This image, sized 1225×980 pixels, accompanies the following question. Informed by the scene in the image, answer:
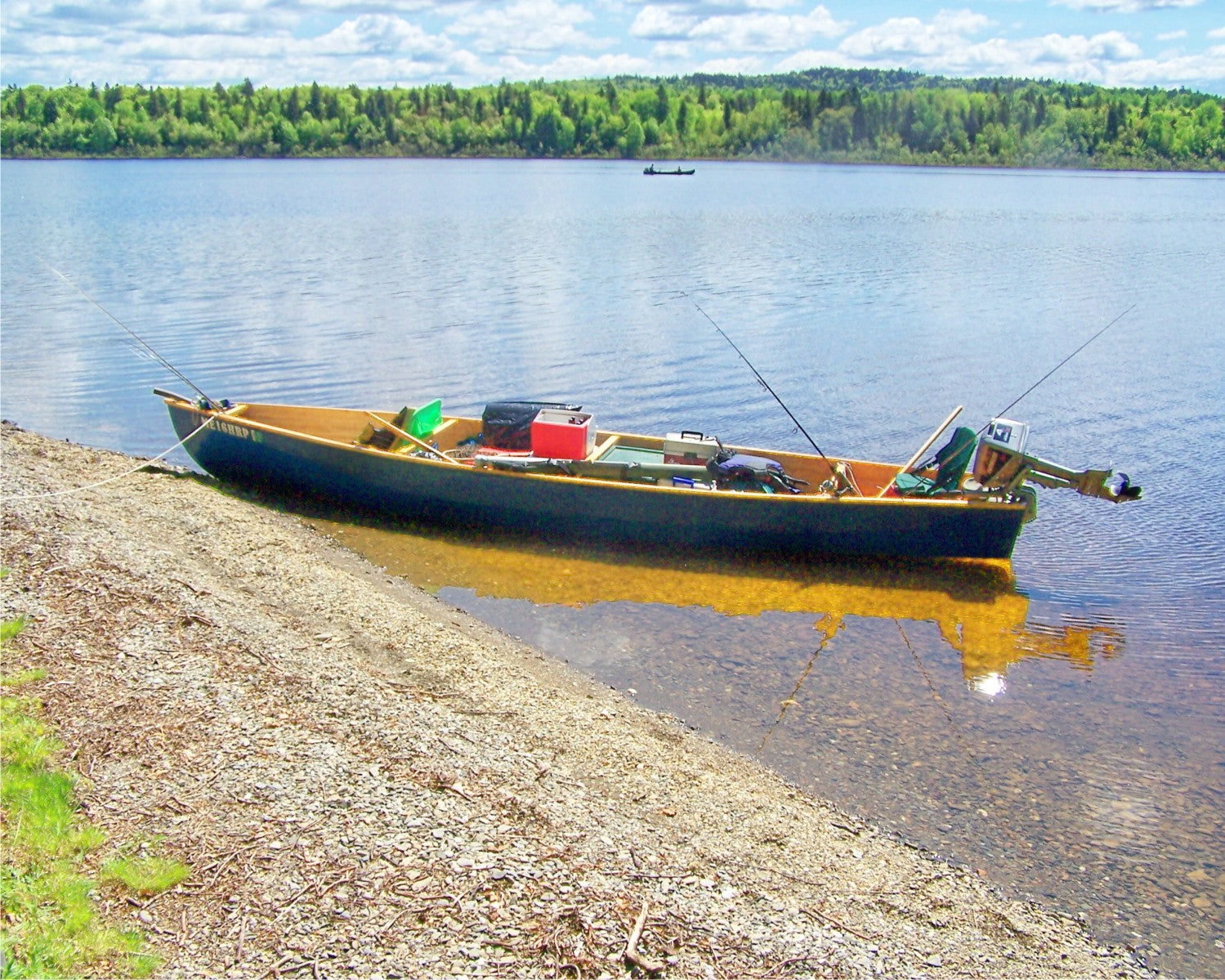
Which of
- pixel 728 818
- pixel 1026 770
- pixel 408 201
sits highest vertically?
pixel 408 201

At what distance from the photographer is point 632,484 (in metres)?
12.5

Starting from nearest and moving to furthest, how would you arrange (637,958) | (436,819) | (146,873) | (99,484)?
(637,958), (146,873), (436,819), (99,484)

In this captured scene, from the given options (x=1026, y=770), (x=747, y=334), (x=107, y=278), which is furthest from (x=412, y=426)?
(x=107, y=278)

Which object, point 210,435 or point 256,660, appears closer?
point 256,660

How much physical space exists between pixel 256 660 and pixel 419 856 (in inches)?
125

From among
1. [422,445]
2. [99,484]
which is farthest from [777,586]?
[99,484]

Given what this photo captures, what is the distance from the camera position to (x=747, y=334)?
2611cm

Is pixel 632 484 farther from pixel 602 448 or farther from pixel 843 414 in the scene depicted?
pixel 843 414

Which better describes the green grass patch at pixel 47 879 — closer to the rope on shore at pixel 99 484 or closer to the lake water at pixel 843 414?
the lake water at pixel 843 414

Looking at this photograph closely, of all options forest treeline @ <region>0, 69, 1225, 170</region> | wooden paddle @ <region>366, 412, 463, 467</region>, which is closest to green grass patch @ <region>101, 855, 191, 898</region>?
wooden paddle @ <region>366, 412, 463, 467</region>

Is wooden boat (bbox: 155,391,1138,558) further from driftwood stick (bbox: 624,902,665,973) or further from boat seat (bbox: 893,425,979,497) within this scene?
driftwood stick (bbox: 624,902,665,973)

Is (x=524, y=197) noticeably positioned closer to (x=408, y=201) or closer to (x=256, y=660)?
(x=408, y=201)

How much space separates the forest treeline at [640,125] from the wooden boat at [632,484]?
12480cm

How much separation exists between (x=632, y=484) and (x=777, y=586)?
2163 mm
